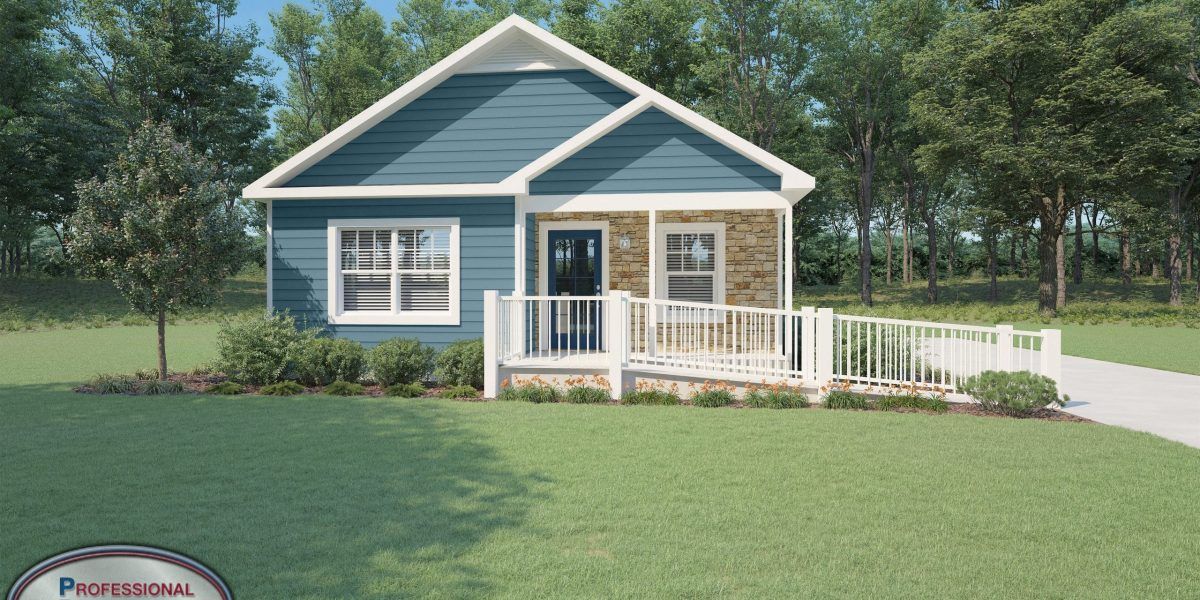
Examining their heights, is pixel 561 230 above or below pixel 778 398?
above

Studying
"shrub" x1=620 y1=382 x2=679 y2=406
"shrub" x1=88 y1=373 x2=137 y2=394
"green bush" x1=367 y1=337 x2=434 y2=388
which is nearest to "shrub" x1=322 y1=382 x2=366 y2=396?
"green bush" x1=367 y1=337 x2=434 y2=388

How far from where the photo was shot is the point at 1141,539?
4.43 m

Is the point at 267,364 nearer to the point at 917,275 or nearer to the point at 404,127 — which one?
the point at 404,127

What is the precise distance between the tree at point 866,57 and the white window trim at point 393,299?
2555cm

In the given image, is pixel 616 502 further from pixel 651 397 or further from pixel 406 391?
pixel 406 391

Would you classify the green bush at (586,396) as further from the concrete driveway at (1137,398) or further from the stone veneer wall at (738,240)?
the concrete driveway at (1137,398)

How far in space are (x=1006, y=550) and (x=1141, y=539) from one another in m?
0.96

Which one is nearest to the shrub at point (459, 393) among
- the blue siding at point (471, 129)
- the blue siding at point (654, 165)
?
the blue siding at point (654, 165)

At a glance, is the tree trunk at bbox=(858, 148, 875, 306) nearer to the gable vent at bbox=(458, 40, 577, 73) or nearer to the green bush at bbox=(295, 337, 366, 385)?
the gable vent at bbox=(458, 40, 577, 73)

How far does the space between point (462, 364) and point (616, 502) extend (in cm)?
612

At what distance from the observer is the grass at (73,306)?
23359 millimetres

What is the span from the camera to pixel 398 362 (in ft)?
35.5

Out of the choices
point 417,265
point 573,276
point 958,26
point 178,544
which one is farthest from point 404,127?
point 958,26

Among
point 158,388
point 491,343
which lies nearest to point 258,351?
point 158,388
